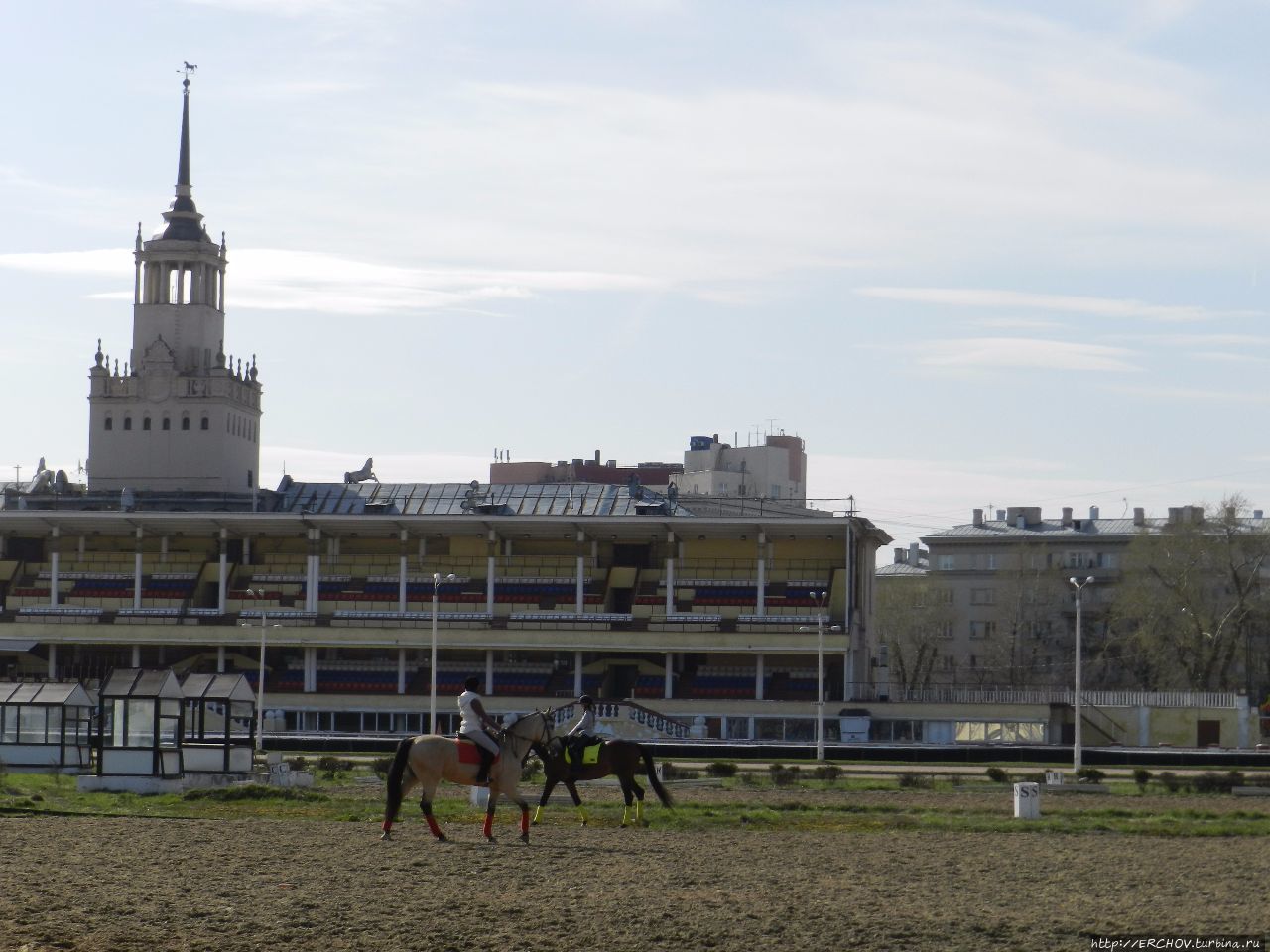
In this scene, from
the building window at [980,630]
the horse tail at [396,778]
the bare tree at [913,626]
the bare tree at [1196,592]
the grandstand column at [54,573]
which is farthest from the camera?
the building window at [980,630]

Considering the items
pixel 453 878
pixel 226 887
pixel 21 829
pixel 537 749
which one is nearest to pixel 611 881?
pixel 453 878

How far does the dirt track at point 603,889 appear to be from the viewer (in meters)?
19.1

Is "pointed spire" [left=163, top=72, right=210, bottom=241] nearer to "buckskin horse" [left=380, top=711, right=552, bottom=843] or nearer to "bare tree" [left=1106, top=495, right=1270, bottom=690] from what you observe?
"bare tree" [left=1106, top=495, right=1270, bottom=690]

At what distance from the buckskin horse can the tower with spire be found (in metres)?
71.6

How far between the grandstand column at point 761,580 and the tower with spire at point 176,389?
26.8 metres

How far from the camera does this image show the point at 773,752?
62625mm

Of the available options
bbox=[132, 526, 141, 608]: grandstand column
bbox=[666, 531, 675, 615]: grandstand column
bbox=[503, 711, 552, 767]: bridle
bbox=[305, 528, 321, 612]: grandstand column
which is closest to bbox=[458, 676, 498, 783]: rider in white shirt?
bbox=[503, 711, 552, 767]: bridle

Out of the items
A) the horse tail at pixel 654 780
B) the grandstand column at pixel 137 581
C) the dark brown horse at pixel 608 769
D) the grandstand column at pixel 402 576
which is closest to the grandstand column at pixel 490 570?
the grandstand column at pixel 402 576

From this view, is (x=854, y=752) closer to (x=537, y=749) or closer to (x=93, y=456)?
(x=537, y=749)

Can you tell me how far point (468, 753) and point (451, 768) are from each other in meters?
0.31

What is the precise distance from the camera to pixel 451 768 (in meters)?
27.4

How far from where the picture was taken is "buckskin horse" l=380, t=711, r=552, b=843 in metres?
27.3

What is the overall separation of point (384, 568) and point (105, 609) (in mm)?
13020

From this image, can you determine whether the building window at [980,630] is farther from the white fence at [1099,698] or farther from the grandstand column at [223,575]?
the grandstand column at [223,575]
